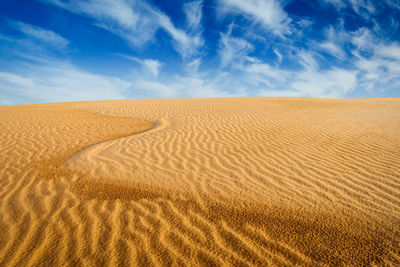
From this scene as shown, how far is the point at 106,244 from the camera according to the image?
100 inches

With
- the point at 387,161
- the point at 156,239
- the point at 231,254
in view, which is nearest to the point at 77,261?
the point at 156,239

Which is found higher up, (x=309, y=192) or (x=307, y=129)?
(x=307, y=129)

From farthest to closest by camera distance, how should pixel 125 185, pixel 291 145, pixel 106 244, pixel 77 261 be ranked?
pixel 291 145 → pixel 125 185 → pixel 106 244 → pixel 77 261

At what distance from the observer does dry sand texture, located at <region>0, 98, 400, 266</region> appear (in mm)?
2406

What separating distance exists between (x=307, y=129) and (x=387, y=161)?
10.7ft

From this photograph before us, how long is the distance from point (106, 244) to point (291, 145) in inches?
213

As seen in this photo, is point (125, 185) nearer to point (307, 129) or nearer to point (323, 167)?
point (323, 167)

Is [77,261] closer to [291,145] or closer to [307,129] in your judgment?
[291,145]

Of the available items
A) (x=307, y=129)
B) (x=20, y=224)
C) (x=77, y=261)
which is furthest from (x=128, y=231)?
(x=307, y=129)

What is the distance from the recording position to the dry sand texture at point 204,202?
241cm

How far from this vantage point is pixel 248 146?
6246 mm

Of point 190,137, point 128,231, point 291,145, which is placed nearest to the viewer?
point 128,231

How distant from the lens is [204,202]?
3438 mm

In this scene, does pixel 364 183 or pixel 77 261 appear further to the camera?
pixel 364 183
